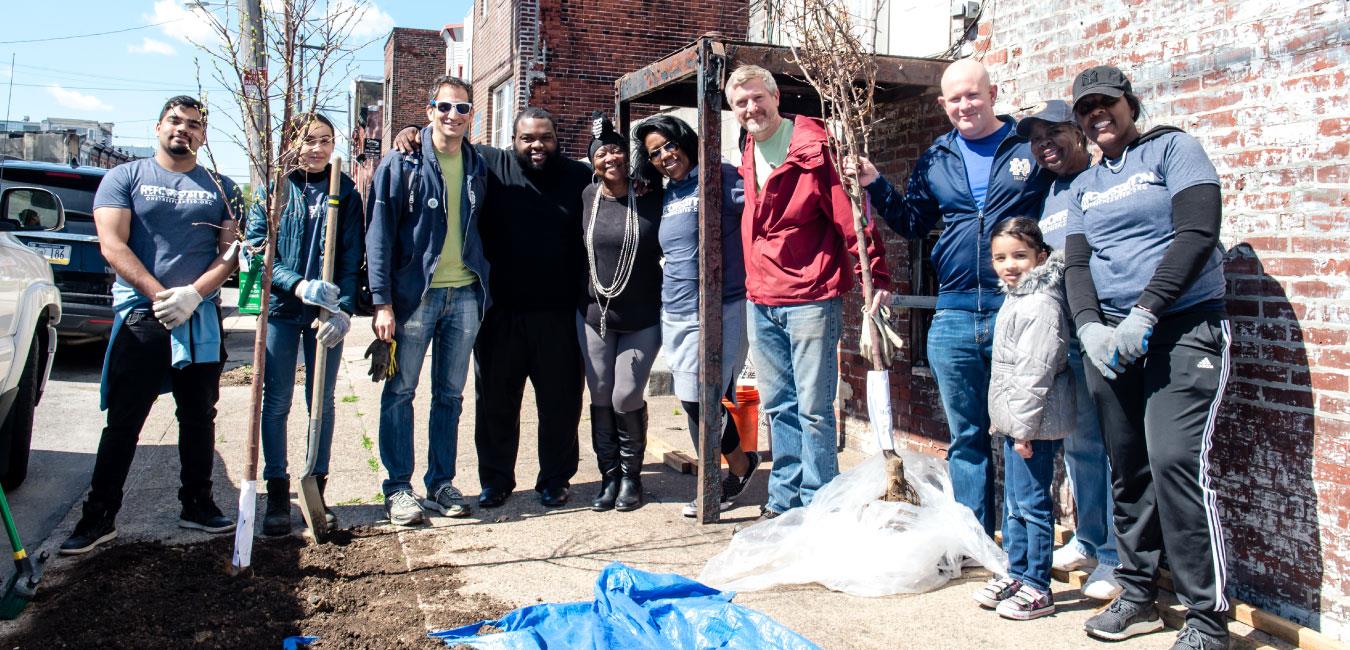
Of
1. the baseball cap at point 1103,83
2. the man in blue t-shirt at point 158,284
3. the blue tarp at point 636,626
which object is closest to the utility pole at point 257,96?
the man in blue t-shirt at point 158,284

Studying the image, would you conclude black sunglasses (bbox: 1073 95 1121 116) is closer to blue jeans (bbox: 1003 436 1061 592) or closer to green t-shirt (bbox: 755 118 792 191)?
blue jeans (bbox: 1003 436 1061 592)

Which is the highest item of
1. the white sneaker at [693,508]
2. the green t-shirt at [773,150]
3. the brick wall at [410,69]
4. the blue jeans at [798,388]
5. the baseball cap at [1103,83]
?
the brick wall at [410,69]

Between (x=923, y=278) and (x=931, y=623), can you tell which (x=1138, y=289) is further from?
(x=923, y=278)

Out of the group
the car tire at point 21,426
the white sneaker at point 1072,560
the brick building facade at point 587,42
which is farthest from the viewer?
the brick building facade at point 587,42

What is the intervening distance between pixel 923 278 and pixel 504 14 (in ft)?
40.2

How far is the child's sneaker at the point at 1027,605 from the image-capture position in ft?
11.7

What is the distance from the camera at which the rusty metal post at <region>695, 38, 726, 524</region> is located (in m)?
4.72

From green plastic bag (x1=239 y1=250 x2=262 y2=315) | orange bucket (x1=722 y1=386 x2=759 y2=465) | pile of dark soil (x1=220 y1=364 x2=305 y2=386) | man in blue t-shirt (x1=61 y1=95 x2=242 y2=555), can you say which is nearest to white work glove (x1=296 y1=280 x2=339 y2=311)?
green plastic bag (x1=239 y1=250 x2=262 y2=315)

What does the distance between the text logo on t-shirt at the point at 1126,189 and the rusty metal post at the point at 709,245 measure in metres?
1.83

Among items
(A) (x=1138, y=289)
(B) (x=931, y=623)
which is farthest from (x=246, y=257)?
(A) (x=1138, y=289)

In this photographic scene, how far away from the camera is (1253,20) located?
3.52 m

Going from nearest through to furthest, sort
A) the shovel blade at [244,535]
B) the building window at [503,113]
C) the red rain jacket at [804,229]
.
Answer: the shovel blade at [244,535] → the red rain jacket at [804,229] → the building window at [503,113]

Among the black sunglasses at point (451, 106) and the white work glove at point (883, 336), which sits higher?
the black sunglasses at point (451, 106)

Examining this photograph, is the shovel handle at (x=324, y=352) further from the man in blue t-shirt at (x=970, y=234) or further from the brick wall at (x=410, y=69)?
the brick wall at (x=410, y=69)
